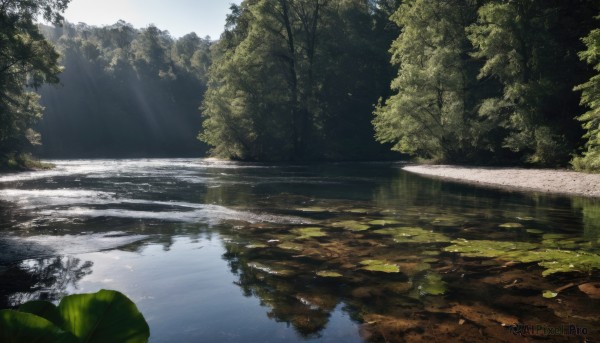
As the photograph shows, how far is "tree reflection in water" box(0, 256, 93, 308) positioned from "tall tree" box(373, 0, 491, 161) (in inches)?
1215

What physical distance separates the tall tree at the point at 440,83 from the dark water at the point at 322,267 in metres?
20.4

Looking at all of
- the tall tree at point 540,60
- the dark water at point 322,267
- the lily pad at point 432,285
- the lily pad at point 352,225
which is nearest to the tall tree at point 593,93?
the tall tree at point 540,60

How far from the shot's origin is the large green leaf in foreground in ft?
4.16

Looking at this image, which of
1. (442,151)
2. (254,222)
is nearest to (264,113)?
(442,151)

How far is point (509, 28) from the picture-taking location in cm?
2834

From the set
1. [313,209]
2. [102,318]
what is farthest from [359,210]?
[102,318]

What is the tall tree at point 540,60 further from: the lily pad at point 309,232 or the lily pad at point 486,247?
the lily pad at point 309,232

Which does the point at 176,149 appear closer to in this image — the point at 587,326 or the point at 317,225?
the point at 317,225

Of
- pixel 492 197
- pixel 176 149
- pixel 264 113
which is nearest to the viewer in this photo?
pixel 492 197

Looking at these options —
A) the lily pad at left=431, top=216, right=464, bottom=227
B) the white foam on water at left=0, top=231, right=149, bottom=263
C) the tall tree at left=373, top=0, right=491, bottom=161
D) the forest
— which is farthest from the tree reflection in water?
the tall tree at left=373, top=0, right=491, bottom=161

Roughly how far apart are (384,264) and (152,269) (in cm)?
405

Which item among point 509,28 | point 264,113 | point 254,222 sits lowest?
point 254,222

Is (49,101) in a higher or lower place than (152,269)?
→ higher

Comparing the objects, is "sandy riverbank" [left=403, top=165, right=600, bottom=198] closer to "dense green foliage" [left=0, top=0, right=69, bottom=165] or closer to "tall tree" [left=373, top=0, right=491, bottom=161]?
"tall tree" [left=373, top=0, right=491, bottom=161]
